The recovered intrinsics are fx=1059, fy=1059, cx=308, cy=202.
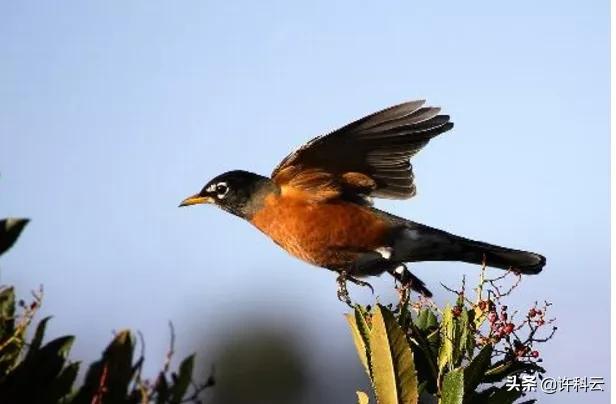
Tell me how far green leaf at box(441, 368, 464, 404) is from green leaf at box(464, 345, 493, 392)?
0.14 m

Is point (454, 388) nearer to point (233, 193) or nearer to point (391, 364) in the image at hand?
point (391, 364)

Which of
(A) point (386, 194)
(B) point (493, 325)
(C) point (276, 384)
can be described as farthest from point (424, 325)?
(C) point (276, 384)

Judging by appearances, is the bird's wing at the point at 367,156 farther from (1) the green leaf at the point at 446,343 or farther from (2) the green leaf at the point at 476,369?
(2) the green leaf at the point at 476,369

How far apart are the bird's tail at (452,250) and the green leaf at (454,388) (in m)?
3.41

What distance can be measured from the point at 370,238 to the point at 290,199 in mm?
524

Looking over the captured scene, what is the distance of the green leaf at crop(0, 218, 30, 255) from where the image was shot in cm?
194

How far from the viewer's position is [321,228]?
5.98 meters

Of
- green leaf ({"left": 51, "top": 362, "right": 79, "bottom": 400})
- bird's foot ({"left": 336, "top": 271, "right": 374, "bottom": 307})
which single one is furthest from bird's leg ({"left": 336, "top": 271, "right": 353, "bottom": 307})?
green leaf ({"left": 51, "top": 362, "right": 79, "bottom": 400})

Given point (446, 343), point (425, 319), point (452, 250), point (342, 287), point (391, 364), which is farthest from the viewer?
point (452, 250)

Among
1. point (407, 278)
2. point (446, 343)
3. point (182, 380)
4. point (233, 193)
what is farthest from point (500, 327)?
point (233, 193)

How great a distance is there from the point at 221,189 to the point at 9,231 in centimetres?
423

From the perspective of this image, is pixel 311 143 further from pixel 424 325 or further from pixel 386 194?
Result: pixel 424 325

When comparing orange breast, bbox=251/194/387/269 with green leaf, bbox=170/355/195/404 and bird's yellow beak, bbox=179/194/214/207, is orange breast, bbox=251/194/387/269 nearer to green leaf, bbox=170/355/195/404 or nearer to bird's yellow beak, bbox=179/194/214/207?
bird's yellow beak, bbox=179/194/214/207

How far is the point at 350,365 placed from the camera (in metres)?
32.4
